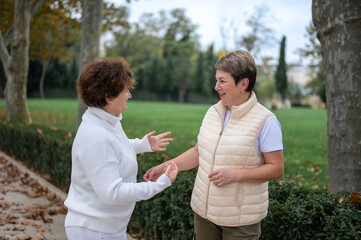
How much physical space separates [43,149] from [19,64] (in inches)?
303

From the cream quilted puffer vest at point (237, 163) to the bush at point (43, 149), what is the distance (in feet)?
16.3

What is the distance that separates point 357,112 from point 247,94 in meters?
1.97

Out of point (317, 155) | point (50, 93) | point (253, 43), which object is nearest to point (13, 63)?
point (317, 155)

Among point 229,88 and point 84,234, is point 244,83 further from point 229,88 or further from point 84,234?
point 84,234

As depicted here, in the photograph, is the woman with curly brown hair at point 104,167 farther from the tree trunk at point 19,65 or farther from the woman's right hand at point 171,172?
the tree trunk at point 19,65

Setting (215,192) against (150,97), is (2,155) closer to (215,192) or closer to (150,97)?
(215,192)

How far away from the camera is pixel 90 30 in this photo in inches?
335

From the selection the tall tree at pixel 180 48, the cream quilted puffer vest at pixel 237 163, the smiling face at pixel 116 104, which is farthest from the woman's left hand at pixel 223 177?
the tall tree at pixel 180 48

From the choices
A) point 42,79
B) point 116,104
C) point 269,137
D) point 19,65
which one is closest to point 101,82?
point 116,104

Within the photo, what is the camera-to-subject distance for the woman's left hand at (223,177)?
2.36m

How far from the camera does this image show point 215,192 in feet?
8.12

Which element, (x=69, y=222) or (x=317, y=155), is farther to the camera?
(x=317, y=155)

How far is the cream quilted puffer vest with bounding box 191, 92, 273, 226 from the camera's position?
2.41 meters

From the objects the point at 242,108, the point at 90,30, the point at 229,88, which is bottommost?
the point at 242,108
